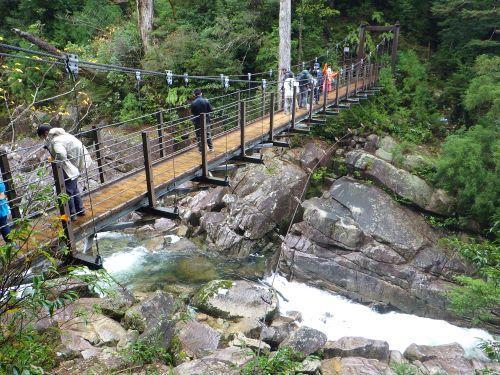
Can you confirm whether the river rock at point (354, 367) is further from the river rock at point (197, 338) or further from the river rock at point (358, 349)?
the river rock at point (197, 338)

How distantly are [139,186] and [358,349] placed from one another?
4.14m

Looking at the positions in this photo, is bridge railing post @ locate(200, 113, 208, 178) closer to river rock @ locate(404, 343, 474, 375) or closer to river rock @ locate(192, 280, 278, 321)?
river rock @ locate(192, 280, 278, 321)

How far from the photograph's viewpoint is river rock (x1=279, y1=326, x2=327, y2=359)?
19.6 ft

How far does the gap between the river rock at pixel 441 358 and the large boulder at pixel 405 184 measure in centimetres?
328

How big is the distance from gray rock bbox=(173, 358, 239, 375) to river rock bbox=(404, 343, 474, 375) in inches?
126

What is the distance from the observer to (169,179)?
185 inches

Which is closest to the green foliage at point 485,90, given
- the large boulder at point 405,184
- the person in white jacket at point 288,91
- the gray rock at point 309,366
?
the large boulder at point 405,184

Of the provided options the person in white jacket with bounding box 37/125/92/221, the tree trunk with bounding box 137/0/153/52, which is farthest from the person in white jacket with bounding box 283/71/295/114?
the tree trunk with bounding box 137/0/153/52

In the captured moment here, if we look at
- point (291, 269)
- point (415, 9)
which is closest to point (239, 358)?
point (291, 269)

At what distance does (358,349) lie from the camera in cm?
611

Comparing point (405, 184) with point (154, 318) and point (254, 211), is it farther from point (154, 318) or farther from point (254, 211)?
point (154, 318)

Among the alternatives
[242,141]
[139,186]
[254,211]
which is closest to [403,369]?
[242,141]

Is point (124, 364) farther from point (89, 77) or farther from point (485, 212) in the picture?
point (89, 77)

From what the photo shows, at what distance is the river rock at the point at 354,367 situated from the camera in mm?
5539
